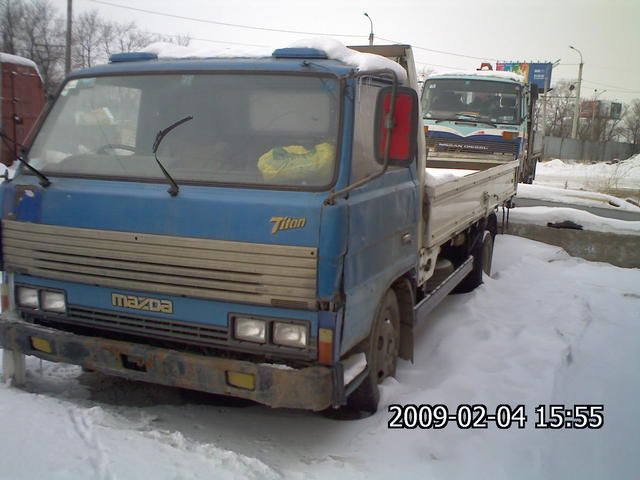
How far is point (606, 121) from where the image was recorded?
208 ft

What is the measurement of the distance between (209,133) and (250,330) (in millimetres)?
1193

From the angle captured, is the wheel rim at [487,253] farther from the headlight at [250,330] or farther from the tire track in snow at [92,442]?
the tire track in snow at [92,442]

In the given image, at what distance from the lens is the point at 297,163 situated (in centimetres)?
340

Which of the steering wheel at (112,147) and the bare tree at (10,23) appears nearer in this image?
the steering wheel at (112,147)

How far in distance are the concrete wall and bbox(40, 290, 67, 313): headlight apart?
7.96 meters

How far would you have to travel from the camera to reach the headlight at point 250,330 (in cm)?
327

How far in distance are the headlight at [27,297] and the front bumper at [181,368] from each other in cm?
11

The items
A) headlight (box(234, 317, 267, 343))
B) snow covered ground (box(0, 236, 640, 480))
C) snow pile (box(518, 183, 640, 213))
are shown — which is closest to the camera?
snow covered ground (box(0, 236, 640, 480))

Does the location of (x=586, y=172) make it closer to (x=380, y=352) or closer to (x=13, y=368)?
(x=380, y=352)

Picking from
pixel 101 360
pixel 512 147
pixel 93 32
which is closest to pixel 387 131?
pixel 101 360

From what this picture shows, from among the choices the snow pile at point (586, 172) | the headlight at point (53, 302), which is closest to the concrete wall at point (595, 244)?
the headlight at point (53, 302)

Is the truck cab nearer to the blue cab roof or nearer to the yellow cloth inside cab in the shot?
the blue cab roof
